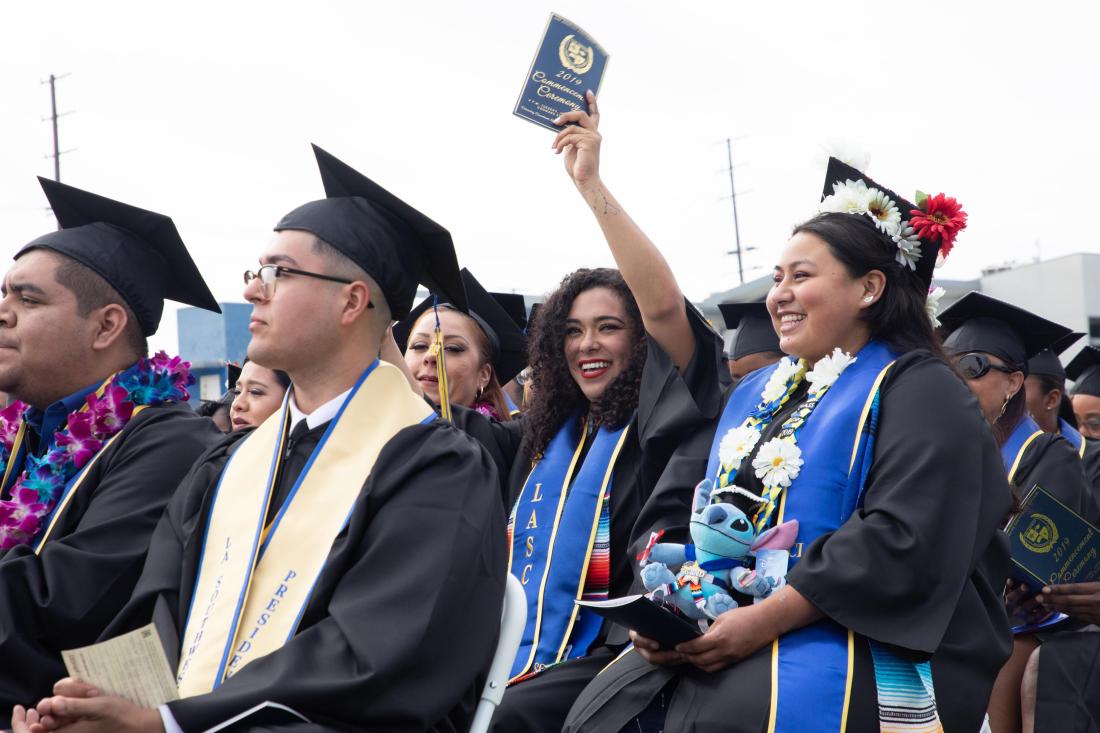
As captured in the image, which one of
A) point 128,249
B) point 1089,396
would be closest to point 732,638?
point 128,249

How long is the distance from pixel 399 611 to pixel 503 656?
1.02 ft

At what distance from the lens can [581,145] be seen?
163 inches

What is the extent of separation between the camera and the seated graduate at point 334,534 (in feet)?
8.05

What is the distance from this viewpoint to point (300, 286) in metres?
3.08

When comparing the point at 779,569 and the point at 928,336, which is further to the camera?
the point at 928,336

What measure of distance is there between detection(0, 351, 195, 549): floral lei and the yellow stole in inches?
31.8

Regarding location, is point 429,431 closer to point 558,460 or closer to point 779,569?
point 779,569

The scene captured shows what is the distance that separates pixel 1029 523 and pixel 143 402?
3244 mm

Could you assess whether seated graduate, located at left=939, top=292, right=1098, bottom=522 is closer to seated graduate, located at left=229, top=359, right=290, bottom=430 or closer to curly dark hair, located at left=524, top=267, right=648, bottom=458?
curly dark hair, located at left=524, top=267, right=648, bottom=458

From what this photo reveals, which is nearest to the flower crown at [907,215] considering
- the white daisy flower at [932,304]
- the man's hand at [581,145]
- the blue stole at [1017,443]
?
the white daisy flower at [932,304]

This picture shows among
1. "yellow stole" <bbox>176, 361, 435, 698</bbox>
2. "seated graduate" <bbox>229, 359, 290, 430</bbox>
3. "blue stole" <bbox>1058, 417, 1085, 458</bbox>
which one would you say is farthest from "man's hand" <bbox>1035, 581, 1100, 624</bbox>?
"seated graduate" <bbox>229, 359, 290, 430</bbox>

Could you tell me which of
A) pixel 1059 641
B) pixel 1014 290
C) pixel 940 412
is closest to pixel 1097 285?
pixel 1014 290

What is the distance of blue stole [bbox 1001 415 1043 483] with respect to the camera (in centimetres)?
508

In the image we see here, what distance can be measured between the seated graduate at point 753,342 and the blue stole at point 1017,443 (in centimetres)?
143
